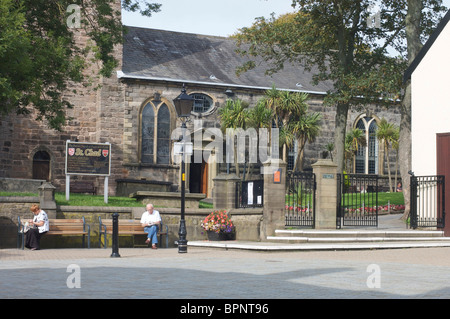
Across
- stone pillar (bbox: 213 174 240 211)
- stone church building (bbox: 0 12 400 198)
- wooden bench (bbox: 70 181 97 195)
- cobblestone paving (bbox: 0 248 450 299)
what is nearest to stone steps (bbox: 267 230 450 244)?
stone pillar (bbox: 213 174 240 211)

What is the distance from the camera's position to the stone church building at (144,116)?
118 feet

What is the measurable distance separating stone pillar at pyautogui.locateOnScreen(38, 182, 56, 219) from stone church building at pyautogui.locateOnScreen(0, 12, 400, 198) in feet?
46.8

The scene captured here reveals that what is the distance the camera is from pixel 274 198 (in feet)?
67.1

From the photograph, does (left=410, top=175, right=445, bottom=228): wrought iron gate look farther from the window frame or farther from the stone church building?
the window frame

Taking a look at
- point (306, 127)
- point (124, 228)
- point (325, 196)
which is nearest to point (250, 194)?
point (325, 196)

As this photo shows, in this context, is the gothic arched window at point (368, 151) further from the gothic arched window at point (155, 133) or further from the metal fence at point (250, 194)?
the metal fence at point (250, 194)

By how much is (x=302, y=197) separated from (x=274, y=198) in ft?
5.11

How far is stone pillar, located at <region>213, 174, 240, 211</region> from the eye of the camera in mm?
22984

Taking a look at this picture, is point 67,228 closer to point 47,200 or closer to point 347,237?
point 47,200

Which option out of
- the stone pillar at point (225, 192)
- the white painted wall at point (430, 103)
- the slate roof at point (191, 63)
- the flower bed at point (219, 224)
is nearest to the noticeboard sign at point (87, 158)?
the stone pillar at point (225, 192)

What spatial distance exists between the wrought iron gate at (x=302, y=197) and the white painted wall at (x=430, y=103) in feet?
14.9

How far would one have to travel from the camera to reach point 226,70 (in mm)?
40688
